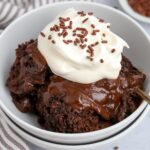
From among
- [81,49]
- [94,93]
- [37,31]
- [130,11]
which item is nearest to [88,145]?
[94,93]

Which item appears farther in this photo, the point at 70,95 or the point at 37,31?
the point at 37,31

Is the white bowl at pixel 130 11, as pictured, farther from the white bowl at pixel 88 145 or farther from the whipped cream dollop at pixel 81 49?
the white bowl at pixel 88 145

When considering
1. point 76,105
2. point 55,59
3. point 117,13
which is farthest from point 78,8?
point 76,105

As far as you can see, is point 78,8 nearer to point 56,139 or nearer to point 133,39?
point 133,39

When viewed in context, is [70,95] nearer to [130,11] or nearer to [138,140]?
[138,140]

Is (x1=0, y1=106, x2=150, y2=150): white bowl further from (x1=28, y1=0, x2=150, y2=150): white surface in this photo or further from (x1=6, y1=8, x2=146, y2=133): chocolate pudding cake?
(x1=28, y1=0, x2=150, y2=150): white surface

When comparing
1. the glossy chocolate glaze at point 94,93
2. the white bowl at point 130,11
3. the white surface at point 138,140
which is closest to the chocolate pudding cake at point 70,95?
the glossy chocolate glaze at point 94,93

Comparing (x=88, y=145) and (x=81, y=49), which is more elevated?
(x=81, y=49)

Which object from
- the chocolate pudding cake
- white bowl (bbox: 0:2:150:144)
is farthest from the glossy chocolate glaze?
white bowl (bbox: 0:2:150:144)
